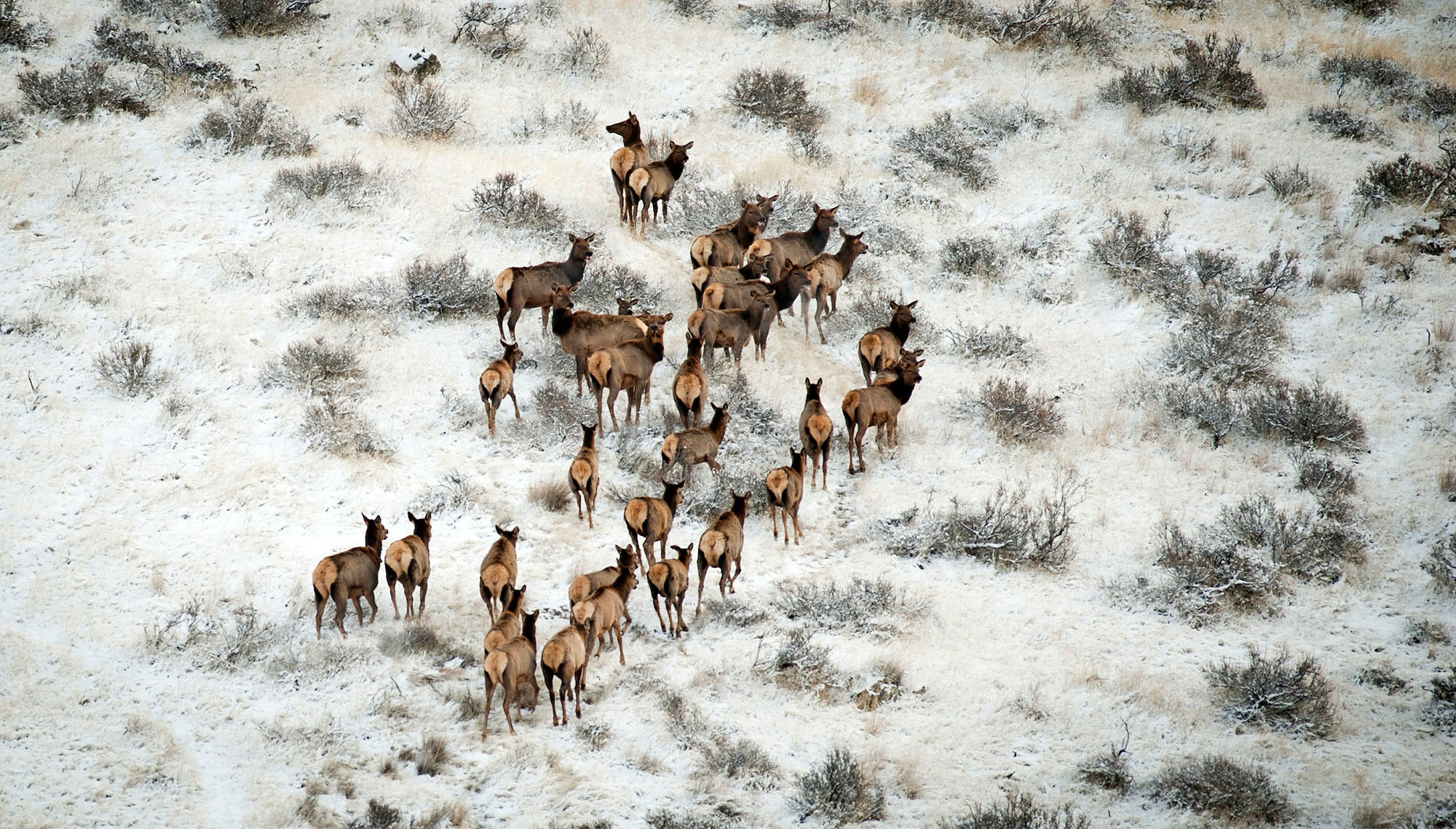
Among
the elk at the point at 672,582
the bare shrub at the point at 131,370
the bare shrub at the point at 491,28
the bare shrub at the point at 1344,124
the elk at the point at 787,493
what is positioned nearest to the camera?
the elk at the point at 672,582

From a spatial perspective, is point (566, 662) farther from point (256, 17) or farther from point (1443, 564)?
point (256, 17)

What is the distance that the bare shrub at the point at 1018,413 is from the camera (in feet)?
50.2

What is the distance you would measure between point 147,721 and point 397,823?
9.63ft

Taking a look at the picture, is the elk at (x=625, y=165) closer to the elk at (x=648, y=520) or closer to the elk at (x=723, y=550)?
the elk at (x=648, y=520)

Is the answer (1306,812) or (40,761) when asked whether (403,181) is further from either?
(1306,812)

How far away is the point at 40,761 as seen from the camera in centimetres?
975

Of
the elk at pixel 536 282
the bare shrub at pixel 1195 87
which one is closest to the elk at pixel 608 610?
the elk at pixel 536 282

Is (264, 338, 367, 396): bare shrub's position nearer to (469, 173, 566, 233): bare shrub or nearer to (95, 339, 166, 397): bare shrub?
(95, 339, 166, 397): bare shrub

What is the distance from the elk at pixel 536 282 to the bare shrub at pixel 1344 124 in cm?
1585

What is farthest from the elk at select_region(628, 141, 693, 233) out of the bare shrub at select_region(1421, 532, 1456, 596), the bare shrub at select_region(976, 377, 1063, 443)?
the bare shrub at select_region(1421, 532, 1456, 596)

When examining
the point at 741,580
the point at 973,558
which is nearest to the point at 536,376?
the point at 741,580

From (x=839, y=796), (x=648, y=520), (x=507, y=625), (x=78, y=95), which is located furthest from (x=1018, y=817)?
(x=78, y=95)

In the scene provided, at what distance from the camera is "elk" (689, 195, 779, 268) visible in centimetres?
1802

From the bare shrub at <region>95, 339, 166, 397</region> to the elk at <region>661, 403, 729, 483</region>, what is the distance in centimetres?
754
